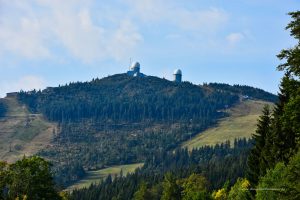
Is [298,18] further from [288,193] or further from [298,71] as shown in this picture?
[288,193]

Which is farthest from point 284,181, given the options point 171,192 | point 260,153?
point 171,192

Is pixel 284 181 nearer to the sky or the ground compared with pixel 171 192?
nearer to the sky

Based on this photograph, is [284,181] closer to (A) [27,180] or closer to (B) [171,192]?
(A) [27,180]

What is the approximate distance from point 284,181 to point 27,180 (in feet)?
149

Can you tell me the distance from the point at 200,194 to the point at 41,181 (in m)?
35.7

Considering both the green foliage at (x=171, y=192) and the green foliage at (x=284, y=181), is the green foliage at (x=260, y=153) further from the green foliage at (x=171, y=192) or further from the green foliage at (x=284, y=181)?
the green foliage at (x=171, y=192)

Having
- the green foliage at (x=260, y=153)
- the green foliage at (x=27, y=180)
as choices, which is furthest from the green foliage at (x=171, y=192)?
the green foliage at (x=260, y=153)

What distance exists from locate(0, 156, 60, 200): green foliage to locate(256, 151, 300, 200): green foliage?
3053 cm

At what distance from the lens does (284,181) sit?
39094 millimetres

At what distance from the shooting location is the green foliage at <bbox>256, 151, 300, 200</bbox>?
30.0m

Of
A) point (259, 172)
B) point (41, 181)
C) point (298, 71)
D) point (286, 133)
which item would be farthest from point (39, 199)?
point (298, 71)

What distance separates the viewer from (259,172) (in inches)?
2566

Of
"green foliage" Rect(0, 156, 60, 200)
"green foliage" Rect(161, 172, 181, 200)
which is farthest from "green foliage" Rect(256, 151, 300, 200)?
"green foliage" Rect(161, 172, 181, 200)

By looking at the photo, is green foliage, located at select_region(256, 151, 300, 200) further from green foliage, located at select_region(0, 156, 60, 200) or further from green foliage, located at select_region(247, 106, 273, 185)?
green foliage, located at select_region(0, 156, 60, 200)
